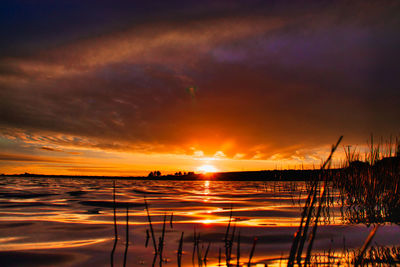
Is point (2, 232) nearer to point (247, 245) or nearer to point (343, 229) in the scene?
point (247, 245)

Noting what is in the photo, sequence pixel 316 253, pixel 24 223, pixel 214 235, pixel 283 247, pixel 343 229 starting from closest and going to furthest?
1. pixel 316 253
2. pixel 283 247
3. pixel 214 235
4. pixel 343 229
5. pixel 24 223

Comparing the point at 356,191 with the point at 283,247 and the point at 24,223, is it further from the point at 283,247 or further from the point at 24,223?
the point at 24,223

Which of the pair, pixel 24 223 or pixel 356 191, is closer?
pixel 24 223

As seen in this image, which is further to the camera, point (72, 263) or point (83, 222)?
point (83, 222)

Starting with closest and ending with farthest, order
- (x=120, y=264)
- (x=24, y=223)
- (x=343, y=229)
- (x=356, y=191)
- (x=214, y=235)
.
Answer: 1. (x=120, y=264)
2. (x=214, y=235)
3. (x=343, y=229)
4. (x=24, y=223)
5. (x=356, y=191)

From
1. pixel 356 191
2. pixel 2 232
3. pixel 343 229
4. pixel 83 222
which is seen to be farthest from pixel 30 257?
pixel 356 191

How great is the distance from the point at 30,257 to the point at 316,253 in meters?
4.03

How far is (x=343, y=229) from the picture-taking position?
6.31 metres

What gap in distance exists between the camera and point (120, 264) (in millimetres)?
3760

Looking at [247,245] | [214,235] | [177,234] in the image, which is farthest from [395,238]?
[177,234]

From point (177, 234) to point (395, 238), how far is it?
155 inches

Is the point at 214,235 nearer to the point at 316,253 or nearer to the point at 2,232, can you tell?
the point at 316,253

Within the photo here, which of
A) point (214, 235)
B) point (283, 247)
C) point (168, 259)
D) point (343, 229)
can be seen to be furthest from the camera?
point (343, 229)

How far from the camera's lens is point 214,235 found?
5750 millimetres
